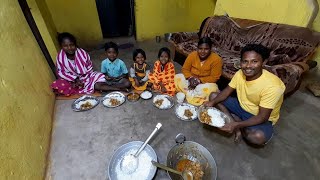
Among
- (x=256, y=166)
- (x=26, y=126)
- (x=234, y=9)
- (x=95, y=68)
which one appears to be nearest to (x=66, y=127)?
(x=26, y=126)

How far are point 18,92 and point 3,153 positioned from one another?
70 cm

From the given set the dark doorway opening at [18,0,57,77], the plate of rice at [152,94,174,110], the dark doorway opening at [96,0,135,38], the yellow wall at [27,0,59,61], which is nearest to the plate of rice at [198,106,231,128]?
the plate of rice at [152,94,174,110]

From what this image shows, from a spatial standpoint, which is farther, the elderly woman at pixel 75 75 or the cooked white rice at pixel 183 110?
the elderly woman at pixel 75 75

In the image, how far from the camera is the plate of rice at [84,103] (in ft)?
9.08

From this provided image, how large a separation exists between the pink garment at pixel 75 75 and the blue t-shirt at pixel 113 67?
11 centimetres

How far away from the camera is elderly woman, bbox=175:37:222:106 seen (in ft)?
9.14

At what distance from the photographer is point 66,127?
2576 millimetres

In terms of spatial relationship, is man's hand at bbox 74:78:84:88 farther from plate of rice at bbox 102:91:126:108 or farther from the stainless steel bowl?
the stainless steel bowl

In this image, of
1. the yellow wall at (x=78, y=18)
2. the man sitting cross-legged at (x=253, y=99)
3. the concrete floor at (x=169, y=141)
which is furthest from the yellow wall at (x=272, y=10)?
the yellow wall at (x=78, y=18)

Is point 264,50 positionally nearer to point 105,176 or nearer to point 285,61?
point 285,61

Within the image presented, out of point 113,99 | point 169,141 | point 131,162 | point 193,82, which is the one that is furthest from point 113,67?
point 131,162

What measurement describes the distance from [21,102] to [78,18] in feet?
9.59

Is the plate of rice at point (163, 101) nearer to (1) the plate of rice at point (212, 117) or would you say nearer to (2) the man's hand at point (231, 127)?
(1) the plate of rice at point (212, 117)

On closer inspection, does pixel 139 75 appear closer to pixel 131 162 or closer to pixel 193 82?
pixel 193 82
